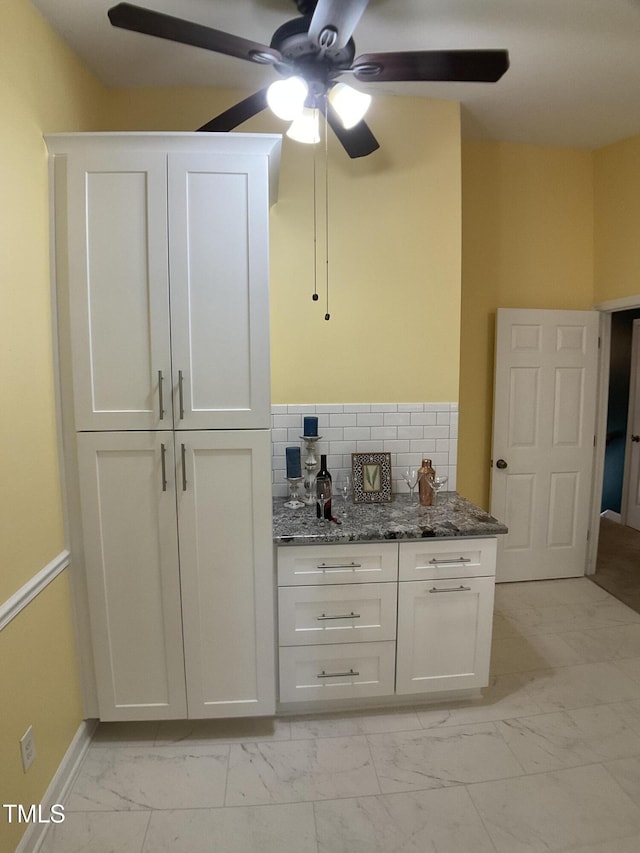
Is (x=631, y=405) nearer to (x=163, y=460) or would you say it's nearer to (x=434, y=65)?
(x=434, y=65)

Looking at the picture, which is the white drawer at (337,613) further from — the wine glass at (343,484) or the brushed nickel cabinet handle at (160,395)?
the brushed nickel cabinet handle at (160,395)

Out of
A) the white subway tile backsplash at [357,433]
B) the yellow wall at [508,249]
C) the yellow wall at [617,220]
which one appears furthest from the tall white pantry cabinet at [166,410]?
the yellow wall at [617,220]

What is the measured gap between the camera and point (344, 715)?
6.66 ft

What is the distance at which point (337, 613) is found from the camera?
1943 mm

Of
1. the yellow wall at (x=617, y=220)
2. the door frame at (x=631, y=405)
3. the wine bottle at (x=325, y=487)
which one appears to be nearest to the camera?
the wine bottle at (x=325, y=487)

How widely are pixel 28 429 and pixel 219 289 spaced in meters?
0.83

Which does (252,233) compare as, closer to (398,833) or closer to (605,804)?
(398,833)

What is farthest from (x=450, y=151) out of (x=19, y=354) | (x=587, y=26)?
(x=19, y=354)

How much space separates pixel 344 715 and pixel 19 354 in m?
1.98

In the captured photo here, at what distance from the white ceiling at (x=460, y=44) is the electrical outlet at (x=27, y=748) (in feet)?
8.41

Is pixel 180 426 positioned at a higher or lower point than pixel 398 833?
higher

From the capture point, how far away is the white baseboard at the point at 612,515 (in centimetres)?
457

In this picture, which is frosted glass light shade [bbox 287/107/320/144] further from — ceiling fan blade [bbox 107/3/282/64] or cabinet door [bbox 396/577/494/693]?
cabinet door [bbox 396/577/494/693]

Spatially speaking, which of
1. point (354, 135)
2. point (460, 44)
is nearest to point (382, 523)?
point (354, 135)
